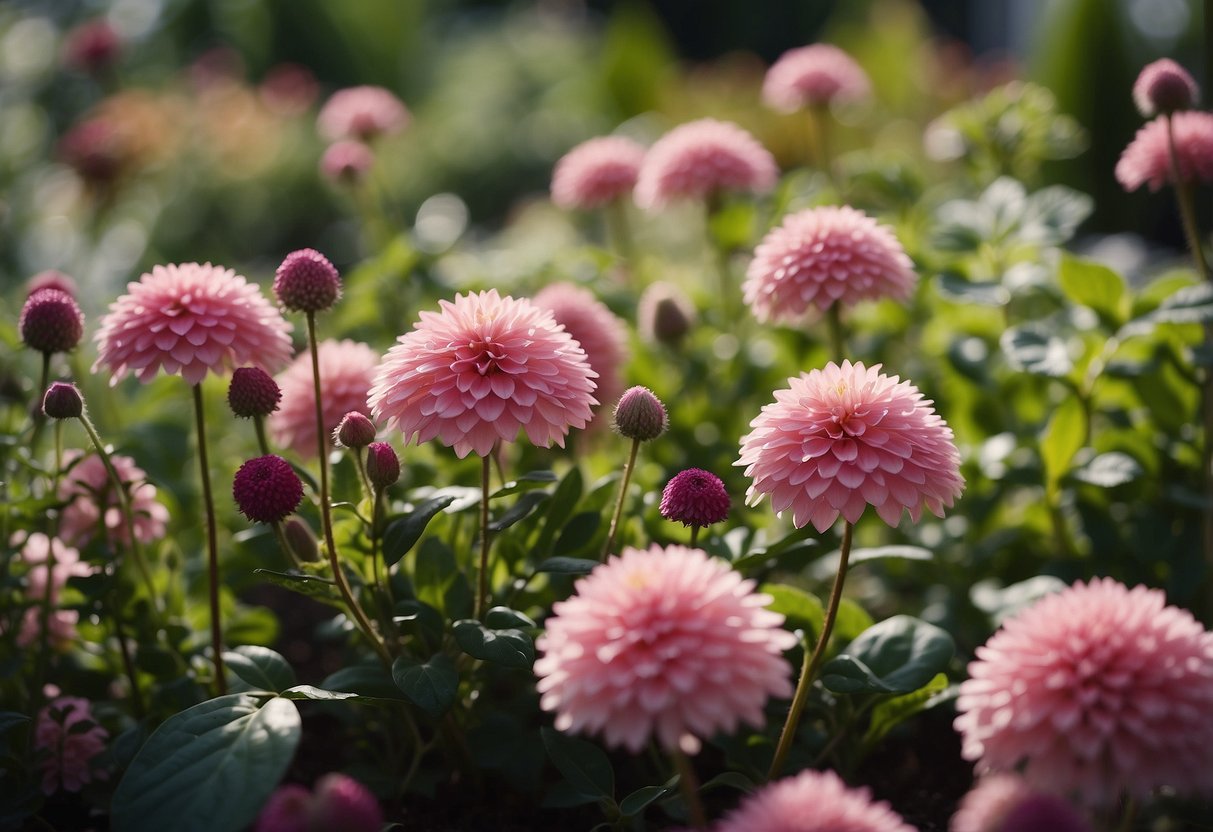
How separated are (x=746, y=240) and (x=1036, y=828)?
169 centimetres

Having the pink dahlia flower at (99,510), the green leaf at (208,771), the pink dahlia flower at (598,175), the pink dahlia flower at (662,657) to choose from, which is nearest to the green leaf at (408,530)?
the green leaf at (208,771)

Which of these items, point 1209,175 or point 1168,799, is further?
point 1209,175

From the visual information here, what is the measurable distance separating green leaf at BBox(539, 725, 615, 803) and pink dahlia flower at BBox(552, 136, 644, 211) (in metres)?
1.41

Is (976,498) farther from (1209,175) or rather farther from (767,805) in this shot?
(767,805)

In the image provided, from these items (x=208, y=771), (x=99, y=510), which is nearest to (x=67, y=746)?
(x=99, y=510)

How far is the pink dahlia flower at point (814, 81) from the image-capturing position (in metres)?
2.64

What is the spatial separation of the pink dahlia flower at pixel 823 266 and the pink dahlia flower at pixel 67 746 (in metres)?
1.24

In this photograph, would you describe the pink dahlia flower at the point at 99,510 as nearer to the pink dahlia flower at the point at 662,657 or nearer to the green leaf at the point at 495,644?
the green leaf at the point at 495,644

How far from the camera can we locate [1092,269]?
2.09 m

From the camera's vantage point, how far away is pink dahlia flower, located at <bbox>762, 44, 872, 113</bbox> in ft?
8.66

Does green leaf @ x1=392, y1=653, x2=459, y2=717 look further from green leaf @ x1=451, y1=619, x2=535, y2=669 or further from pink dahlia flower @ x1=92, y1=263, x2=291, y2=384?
pink dahlia flower @ x1=92, y1=263, x2=291, y2=384

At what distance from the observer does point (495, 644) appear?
4.82 feet

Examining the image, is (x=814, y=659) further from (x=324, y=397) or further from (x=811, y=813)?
(x=324, y=397)

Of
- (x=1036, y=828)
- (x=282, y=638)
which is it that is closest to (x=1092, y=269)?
(x=1036, y=828)
